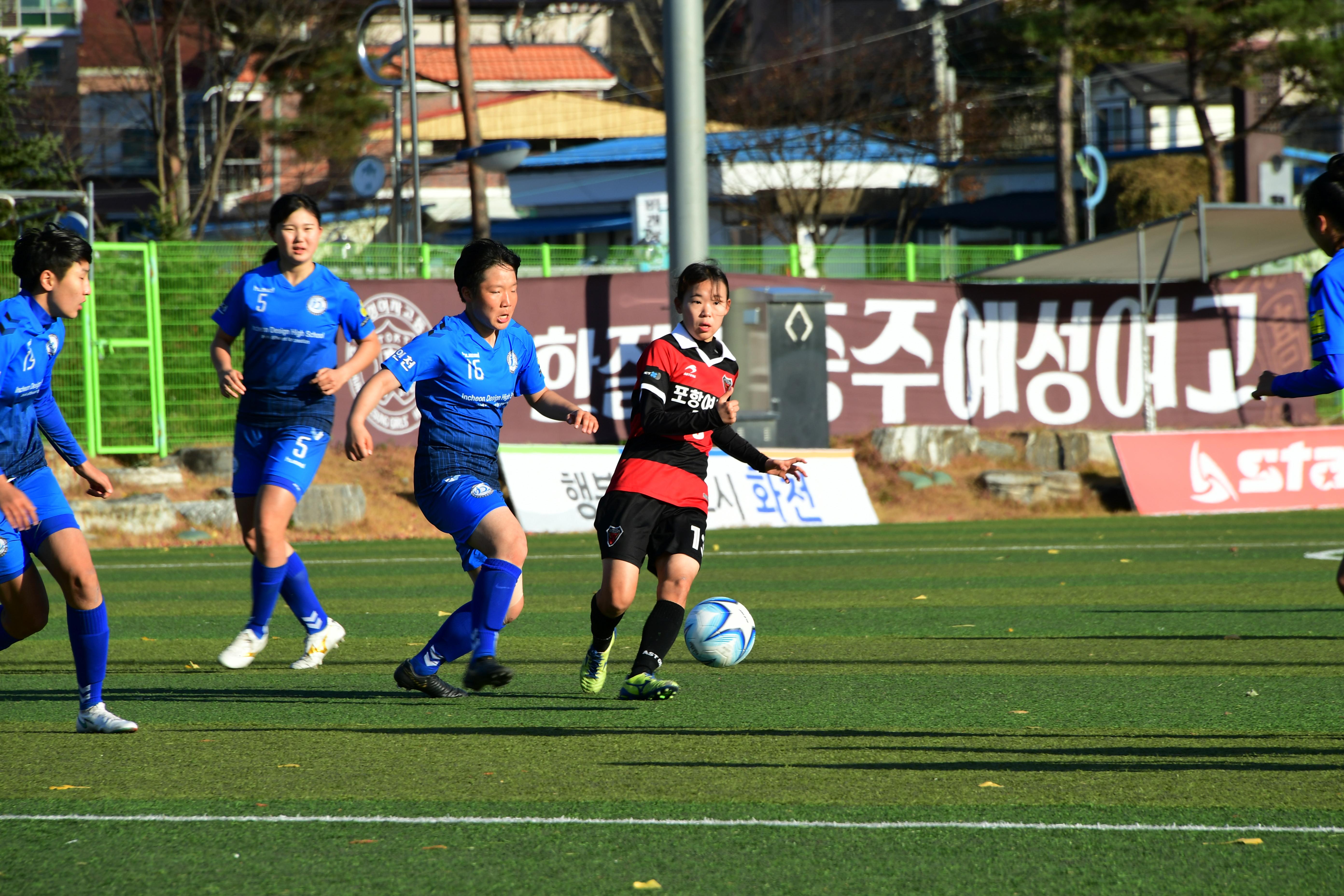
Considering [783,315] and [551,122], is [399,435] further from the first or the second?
[551,122]

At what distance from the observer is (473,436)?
612 centimetres

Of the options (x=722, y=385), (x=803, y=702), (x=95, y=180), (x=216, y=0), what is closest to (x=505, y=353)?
(x=722, y=385)

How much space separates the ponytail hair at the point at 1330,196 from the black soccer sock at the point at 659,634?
115 inches

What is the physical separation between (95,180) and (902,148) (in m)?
26.2

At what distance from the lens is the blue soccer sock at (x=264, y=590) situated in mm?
7023

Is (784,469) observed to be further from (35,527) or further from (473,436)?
(35,527)

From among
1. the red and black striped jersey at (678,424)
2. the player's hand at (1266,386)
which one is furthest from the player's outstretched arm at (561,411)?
the player's hand at (1266,386)

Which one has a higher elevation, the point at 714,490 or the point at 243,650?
the point at 714,490

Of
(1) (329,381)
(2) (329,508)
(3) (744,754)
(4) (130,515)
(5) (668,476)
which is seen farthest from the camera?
(2) (329,508)

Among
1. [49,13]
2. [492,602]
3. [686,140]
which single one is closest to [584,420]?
[492,602]

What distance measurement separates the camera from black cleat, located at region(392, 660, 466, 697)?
6312mm

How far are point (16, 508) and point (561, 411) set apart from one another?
2281mm

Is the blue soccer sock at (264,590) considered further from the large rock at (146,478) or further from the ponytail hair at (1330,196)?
the large rock at (146,478)

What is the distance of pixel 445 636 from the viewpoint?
6172mm
